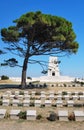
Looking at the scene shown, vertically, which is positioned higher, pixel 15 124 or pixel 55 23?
pixel 55 23

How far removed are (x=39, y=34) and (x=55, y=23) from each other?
2367mm

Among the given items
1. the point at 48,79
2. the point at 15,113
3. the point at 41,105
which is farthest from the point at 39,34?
the point at 48,79

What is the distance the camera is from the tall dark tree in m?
29.8

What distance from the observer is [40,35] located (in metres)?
31.6

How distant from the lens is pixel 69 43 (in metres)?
31.3

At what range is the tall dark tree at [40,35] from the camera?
29750 mm

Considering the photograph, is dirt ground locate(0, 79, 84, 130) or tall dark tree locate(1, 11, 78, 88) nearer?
dirt ground locate(0, 79, 84, 130)

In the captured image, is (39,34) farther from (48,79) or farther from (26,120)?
(48,79)

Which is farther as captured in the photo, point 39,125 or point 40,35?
point 40,35

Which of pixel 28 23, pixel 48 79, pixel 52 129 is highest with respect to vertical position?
pixel 28 23

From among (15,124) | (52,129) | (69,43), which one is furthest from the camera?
(69,43)

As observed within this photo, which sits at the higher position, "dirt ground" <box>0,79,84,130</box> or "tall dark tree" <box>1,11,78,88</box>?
"tall dark tree" <box>1,11,78,88</box>

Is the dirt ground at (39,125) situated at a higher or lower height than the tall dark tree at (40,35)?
lower

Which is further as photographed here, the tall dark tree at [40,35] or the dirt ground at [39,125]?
the tall dark tree at [40,35]
